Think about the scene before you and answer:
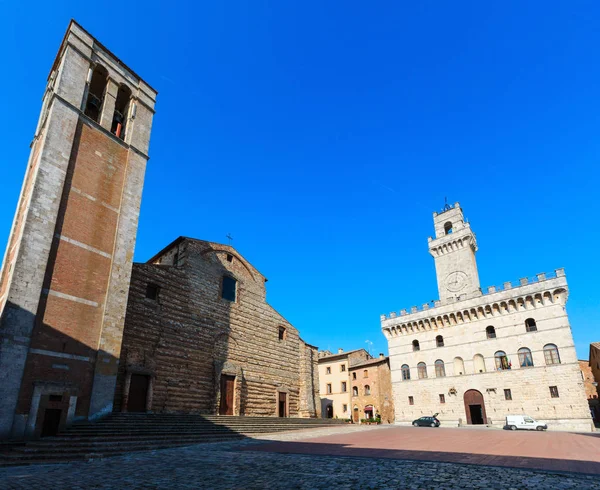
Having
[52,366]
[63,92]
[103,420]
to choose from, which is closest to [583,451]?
[103,420]

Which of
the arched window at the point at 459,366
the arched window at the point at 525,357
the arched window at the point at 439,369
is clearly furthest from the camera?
the arched window at the point at 439,369

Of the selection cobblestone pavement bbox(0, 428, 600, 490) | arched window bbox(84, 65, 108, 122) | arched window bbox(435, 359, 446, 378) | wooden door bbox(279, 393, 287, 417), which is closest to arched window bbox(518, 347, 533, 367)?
arched window bbox(435, 359, 446, 378)

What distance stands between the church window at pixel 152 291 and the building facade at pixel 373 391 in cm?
2737

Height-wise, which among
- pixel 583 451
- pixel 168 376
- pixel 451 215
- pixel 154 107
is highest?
pixel 451 215

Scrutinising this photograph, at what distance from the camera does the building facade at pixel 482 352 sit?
2844 cm

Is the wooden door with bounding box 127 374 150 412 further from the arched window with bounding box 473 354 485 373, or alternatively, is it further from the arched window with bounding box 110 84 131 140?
the arched window with bounding box 473 354 485 373

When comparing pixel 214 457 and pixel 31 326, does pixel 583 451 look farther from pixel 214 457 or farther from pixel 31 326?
pixel 31 326

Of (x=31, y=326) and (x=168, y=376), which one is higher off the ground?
(x=31, y=326)

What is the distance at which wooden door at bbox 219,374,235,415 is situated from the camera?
73.4 ft

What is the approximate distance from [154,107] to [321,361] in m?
→ 35.5

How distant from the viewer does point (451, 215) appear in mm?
41938

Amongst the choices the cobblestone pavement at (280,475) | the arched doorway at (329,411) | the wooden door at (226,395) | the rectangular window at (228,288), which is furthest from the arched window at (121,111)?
the arched doorway at (329,411)

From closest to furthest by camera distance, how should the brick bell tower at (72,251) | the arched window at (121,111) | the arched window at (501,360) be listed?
the brick bell tower at (72,251)
the arched window at (121,111)
the arched window at (501,360)

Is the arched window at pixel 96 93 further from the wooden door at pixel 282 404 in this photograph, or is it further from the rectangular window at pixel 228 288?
the wooden door at pixel 282 404
